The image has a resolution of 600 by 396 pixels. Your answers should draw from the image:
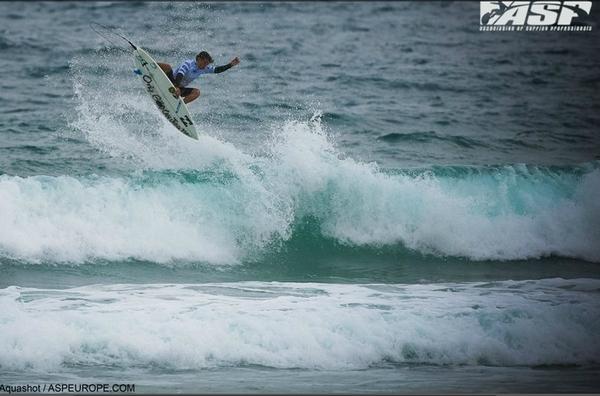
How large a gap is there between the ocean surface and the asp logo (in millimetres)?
2000

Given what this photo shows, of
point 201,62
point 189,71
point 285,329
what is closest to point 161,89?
point 189,71

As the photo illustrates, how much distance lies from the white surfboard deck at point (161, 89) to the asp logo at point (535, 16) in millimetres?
16252

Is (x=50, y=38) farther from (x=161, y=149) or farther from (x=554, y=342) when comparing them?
(x=554, y=342)

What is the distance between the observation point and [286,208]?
51.8 feet

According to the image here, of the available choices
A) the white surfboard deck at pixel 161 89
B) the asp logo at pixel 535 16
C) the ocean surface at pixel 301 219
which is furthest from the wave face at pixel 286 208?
the asp logo at pixel 535 16

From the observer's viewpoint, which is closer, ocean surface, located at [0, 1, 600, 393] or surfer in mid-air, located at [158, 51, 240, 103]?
ocean surface, located at [0, 1, 600, 393]

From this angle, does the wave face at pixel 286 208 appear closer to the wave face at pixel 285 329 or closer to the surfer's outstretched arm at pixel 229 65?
the wave face at pixel 285 329

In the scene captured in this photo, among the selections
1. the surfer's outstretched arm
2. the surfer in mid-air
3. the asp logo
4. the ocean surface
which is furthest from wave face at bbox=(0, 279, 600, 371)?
the asp logo

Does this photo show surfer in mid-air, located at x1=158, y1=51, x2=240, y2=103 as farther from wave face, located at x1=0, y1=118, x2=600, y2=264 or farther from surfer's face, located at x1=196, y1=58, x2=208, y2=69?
wave face, located at x1=0, y1=118, x2=600, y2=264

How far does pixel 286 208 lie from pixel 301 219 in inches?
13.9

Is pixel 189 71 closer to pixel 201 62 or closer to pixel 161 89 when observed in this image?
pixel 201 62

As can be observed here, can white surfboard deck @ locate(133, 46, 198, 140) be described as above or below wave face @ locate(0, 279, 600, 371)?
above

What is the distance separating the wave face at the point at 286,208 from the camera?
48.3 ft

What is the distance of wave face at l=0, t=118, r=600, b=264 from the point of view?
14727mm
